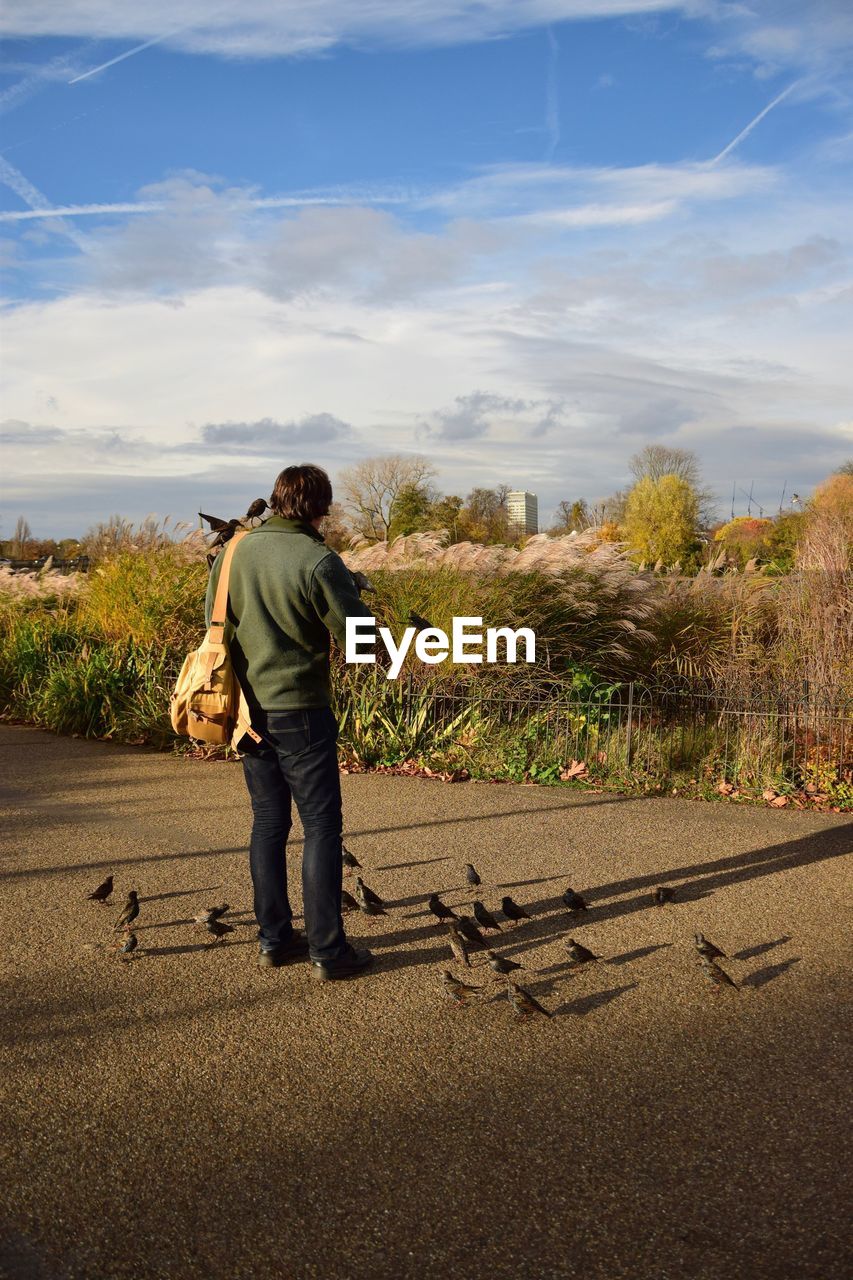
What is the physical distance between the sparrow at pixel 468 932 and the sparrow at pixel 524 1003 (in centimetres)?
60

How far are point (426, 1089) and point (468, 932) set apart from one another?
123 centimetres

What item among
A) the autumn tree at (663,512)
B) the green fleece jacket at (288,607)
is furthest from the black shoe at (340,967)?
the autumn tree at (663,512)

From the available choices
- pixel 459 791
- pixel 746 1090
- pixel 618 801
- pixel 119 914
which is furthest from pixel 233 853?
pixel 746 1090

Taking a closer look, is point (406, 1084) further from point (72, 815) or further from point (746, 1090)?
point (72, 815)

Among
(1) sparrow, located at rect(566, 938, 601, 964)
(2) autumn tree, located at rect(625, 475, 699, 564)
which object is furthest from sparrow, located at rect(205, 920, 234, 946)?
(2) autumn tree, located at rect(625, 475, 699, 564)

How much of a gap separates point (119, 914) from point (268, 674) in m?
1.87

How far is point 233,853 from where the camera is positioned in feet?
22.4

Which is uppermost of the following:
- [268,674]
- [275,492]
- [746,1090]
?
[275,492]

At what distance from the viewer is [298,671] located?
4559mm

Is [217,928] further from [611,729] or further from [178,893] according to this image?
[611,729]

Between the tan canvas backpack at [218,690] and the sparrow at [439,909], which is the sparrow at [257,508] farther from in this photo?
the sparrow at [439,909]

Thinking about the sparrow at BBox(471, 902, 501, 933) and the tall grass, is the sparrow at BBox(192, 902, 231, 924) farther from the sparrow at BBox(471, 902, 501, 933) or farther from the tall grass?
the tall grass

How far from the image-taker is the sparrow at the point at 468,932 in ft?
16.2

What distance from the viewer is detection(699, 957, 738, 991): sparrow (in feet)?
15.2
